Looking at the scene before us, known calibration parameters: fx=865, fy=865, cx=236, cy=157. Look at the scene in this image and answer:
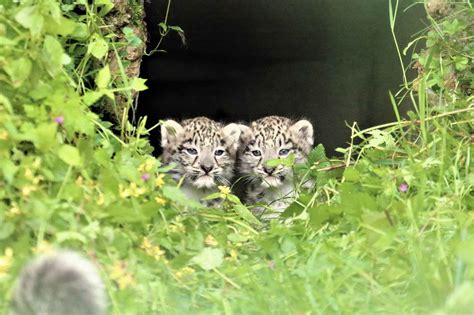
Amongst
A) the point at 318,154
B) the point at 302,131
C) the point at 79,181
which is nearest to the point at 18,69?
the point at 79,181

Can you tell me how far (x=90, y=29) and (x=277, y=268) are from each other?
2.18 metres

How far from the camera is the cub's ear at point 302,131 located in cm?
694

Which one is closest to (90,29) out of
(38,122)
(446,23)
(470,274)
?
(38,122)

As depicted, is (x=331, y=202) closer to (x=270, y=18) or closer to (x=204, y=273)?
(x=204, y=273)

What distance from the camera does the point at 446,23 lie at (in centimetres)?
610

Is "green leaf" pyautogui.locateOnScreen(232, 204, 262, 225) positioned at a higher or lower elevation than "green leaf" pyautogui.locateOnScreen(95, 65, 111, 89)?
lower

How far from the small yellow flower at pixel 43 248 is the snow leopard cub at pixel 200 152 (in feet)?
9.94

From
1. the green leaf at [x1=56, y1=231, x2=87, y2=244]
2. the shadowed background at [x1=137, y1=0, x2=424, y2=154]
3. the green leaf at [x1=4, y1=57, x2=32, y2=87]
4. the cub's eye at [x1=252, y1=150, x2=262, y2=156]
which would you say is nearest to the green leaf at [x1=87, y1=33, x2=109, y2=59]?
the green leaf at [x1=4, y1=57, x2=32, y2=87]

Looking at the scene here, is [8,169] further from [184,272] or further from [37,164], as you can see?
[184,272]

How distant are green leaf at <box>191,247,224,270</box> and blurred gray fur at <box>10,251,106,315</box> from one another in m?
1.42

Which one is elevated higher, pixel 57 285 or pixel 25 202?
pixel 57 285

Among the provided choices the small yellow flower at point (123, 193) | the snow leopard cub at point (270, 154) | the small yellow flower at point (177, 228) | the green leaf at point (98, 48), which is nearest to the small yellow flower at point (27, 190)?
the small yellow flower at point (123, 193)

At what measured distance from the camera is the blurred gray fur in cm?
240

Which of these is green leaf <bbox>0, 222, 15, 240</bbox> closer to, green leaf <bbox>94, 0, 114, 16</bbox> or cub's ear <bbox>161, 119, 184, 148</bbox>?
green leaf <bbox>94, 0, 114, 16</bbox>
